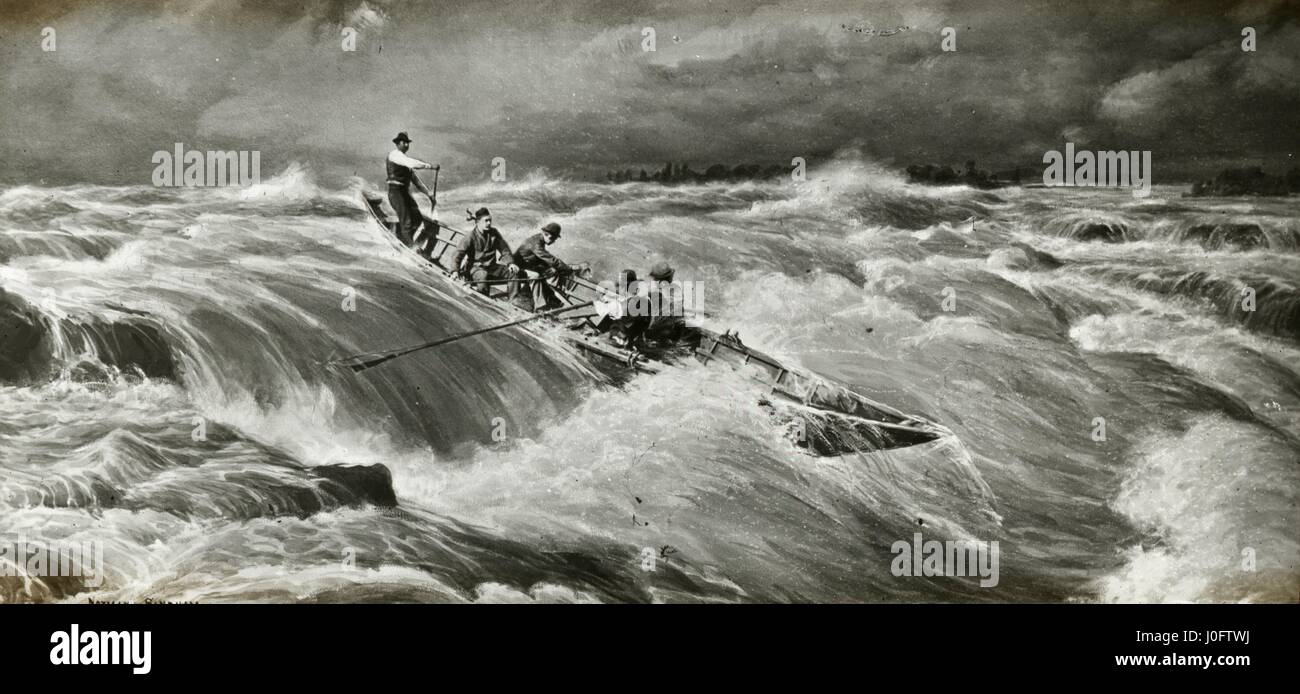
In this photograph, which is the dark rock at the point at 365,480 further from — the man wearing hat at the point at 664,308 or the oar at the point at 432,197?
the man wearing hat at the point at 664,308

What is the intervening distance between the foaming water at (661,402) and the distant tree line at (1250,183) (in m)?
0.09

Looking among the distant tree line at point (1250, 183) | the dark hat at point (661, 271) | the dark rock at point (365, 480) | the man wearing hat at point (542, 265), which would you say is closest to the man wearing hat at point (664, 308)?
the dark hat at point (661, 271)

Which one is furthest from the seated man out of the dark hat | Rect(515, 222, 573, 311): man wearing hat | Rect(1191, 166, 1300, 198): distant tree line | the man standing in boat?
Rect(1191, 166, 1300, 198): distant tree line

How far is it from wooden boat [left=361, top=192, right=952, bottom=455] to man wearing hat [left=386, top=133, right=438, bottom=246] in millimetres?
58

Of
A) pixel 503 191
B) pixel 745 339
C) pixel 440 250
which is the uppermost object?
pixel 503 191

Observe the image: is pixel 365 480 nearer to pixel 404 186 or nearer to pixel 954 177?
pixel 404 186

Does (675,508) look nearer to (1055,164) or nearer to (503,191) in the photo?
(503,191)

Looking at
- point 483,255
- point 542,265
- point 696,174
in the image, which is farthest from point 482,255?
point 696,174

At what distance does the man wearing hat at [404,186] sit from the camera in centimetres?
611

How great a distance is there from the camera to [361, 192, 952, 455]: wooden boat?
591 cm

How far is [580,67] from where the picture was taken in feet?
20.1

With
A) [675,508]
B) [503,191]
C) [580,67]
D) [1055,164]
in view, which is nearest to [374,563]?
[675,508]
